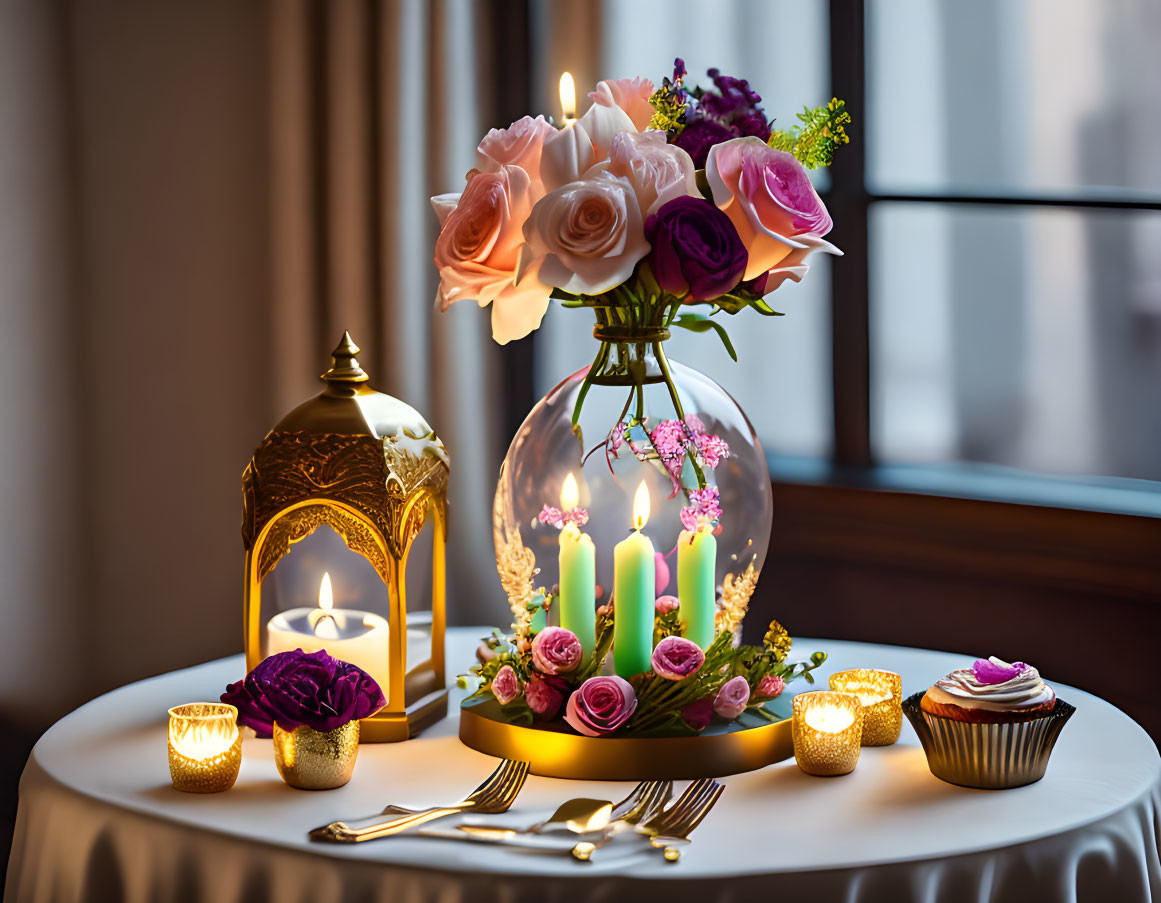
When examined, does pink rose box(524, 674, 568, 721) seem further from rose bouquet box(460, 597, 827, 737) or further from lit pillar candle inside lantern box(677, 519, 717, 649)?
lit pillar candle inside lantern box(677, 519, 717, 649)

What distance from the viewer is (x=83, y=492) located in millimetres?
2861

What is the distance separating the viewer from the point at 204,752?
121cm

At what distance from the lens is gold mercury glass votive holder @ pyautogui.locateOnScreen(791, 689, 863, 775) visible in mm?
1248

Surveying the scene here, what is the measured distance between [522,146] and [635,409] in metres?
0.27

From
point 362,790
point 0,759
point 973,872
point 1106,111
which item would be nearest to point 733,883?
point 973,872

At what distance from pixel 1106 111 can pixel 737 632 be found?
1.27m

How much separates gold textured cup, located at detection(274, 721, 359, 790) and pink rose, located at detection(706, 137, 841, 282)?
56cm

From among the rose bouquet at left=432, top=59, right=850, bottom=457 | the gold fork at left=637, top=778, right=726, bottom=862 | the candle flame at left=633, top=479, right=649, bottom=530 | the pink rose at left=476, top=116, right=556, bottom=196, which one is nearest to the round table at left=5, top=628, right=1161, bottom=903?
the gold fork at left=637, top=778, right=726, bottom=862

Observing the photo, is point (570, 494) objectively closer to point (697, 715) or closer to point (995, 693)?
point (697, 715)

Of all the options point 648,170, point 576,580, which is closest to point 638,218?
point 648,170

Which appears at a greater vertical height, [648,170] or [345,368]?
[648,170]

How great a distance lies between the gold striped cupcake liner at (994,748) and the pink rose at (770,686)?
0.47ft

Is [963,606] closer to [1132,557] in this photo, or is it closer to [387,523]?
[1132,557]

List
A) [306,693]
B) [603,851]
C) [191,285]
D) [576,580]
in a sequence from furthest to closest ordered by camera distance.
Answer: [191,285], [576,580], [306,693], [603,851]
